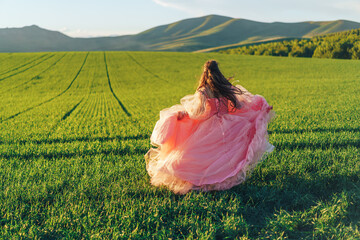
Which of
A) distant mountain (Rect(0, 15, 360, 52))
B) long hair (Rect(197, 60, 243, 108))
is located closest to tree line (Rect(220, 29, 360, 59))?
long hair (Rect(197, 60, 243, 108))

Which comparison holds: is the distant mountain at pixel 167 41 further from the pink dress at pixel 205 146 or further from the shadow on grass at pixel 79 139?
the pink dress at pixel 205 146

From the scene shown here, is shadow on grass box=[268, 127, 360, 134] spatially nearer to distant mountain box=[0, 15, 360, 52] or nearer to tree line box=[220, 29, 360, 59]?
tree line box=[220, 29, 360, 59]

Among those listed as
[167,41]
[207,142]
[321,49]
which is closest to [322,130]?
[207,142]

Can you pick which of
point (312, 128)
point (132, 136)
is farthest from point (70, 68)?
point (312, 128)

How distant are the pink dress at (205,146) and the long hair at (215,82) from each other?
0.51ft

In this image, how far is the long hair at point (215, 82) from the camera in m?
5.45

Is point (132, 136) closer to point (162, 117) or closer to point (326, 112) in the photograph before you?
point (162, 117)

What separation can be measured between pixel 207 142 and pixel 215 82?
1.13m

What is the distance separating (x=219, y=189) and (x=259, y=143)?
1.21 m

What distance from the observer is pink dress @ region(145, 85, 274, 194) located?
5348mm

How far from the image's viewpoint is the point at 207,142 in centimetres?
549

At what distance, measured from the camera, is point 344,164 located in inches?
248

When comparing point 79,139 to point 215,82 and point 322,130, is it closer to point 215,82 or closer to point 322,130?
point 215,82

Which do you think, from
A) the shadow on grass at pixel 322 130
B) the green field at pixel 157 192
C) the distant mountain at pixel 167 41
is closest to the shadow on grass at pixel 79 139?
the green field at pixel 157 192
